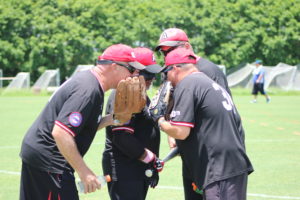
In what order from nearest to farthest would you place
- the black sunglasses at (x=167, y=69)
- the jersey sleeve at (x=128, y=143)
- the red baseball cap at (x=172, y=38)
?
the black sunglasses at (x=167, y=69) < the jersey sleeve at (x=128, y=143) < the red baseball cap at (x=172, y=38)

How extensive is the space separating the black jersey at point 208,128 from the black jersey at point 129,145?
85 cm

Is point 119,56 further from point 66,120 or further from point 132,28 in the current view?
point 132,28

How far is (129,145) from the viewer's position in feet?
16.5

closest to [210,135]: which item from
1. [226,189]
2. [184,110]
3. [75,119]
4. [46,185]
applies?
[184,110]

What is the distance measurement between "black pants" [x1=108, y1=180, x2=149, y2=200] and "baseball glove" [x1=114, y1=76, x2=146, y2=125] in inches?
29.9

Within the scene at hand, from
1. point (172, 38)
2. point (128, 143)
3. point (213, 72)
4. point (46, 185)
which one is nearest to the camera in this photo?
point (46, 185)

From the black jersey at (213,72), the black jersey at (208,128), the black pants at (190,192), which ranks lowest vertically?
the black pants at (190,192)

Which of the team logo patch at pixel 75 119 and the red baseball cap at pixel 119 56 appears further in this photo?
the red baseball cap at pixel 119 56

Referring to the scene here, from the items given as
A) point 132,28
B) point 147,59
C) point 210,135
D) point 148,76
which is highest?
point 147,59

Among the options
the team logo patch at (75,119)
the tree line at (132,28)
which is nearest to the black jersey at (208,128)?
the team logo patch at (75,119)

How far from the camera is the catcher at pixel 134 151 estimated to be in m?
5.09

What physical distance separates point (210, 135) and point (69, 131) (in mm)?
1216

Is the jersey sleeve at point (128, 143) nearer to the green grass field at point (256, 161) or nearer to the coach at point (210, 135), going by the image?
the coach at point (210, 135)

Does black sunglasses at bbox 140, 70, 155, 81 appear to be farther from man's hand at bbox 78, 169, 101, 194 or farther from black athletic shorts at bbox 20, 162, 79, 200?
man's hand at bbox 78, 169, 101, 194
